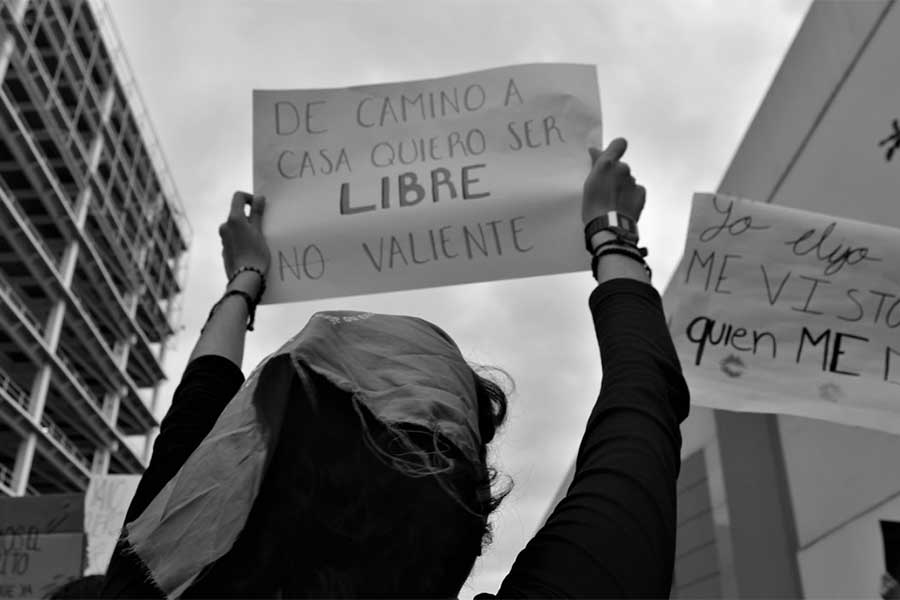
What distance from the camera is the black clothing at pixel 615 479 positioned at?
58 cm

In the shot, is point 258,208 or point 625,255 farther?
point 258,208

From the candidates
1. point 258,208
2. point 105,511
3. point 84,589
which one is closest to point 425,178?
point 258,208

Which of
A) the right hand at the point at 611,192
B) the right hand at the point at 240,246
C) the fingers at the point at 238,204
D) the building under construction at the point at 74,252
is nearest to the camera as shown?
the right hand at the point at 611,192

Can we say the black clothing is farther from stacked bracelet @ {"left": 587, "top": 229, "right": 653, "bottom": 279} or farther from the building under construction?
the building under construction

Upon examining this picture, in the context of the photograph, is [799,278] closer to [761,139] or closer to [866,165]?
[866,165]

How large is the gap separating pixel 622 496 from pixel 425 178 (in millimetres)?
1337

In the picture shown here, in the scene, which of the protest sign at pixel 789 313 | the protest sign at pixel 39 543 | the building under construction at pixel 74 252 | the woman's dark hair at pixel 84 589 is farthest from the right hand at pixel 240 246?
the building under construction at pixel 74 252

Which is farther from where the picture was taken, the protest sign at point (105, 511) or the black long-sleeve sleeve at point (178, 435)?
the protest sign at point (105, 511)

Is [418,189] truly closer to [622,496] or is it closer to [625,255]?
[625,255]

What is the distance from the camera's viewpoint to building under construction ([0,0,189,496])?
85.8 feet

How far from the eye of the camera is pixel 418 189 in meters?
1.87

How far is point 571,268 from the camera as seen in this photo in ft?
5.66

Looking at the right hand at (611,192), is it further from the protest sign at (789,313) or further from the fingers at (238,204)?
the protest sign at (789,313)

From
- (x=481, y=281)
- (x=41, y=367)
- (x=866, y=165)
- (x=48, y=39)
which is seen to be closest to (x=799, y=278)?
(x=481, y=281)
